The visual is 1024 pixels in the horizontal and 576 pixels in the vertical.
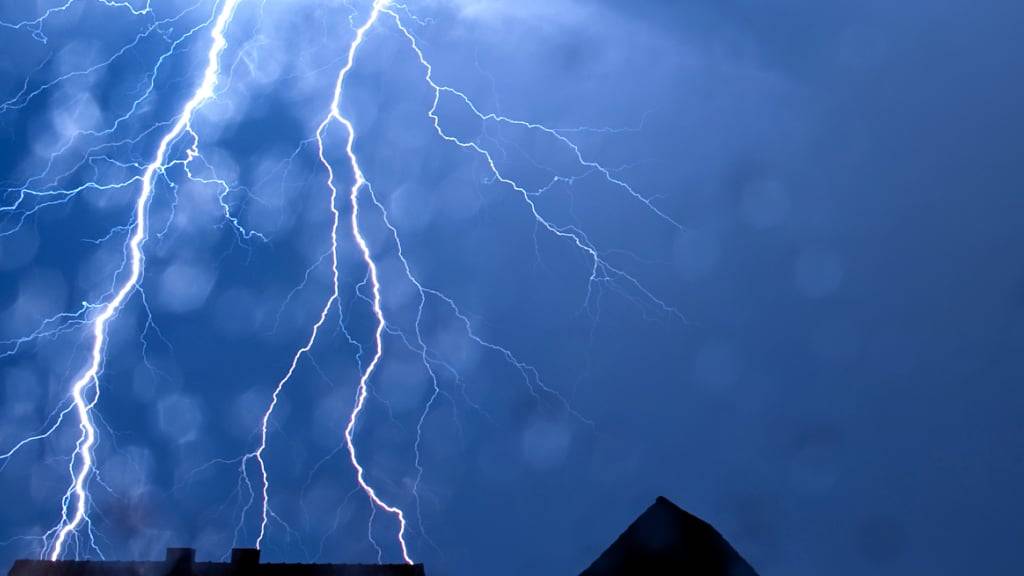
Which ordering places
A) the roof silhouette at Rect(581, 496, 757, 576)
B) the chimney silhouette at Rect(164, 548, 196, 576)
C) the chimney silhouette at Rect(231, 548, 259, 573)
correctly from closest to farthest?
the roof silhouette at Rect(581, 496, 757, 576) → the chimney silhouette at Rect(164, 548, 196, 576) → the chimney silhouette at Rect(231, 548, 259, 573)

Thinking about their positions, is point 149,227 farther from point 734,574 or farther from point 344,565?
point 734,574

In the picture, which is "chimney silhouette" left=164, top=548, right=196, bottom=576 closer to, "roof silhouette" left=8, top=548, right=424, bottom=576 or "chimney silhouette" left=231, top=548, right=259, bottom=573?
"roof silhouette" left=8, top=548, right=424, bottom=576

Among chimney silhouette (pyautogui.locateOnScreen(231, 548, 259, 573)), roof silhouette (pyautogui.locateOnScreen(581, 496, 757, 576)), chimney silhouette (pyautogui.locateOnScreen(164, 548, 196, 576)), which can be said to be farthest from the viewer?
chimney silhouette (pyautogui.locateOnScreen(231, 548, 259, 573))

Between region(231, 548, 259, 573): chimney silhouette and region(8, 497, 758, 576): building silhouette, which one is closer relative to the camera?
region(8, 497, 758, 576): building silhouette

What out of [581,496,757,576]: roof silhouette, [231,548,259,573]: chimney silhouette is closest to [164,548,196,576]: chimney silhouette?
[231,548,259,573]: chimney silhouette

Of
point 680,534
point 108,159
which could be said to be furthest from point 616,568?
point 108,159

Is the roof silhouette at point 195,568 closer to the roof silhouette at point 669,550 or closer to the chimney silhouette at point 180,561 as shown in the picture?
the chimney silhouette at point 180,561

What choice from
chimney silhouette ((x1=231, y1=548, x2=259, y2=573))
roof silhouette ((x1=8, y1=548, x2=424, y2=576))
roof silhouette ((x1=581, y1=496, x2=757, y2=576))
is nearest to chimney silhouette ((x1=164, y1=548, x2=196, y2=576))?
roof silhouette ((x1=8, y1=548, x2=424, y2=576))
